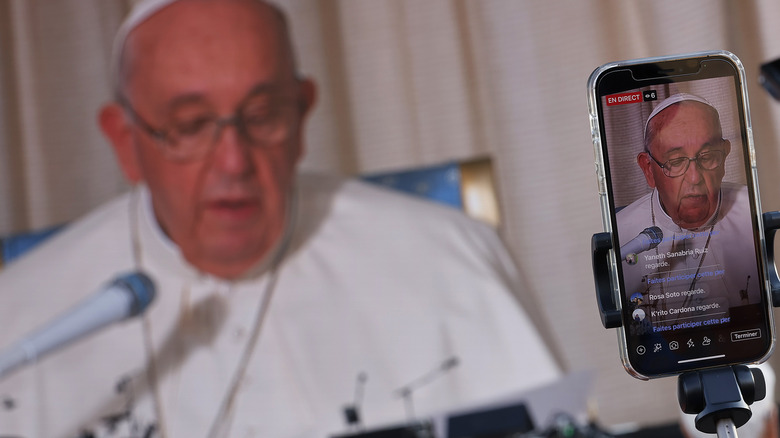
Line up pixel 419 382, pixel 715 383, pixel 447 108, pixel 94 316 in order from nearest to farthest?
pixel 715 383 → pixel 94 316 → pixel 419 382 → pixel 447 108

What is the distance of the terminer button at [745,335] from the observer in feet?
1.37

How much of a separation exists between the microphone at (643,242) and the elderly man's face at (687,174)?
0.01m

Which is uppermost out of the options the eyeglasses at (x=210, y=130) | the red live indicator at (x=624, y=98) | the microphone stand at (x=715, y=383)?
Answer: the eyeglasses at (x=210, y=130)

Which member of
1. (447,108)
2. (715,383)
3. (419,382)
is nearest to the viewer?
(715,383)

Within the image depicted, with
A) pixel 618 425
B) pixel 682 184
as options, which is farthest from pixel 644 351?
pixel 618 425

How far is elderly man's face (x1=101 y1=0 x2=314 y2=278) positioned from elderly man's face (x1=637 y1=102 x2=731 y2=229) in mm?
1296

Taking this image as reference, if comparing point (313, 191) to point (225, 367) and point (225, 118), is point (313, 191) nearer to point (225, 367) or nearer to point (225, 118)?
point (225, 118)

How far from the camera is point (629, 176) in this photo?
421 millimetres

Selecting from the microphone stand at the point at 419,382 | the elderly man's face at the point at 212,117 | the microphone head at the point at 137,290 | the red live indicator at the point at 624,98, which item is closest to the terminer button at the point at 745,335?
the red live indicator at the point at 624,98

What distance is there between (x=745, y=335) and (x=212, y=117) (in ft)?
4.54

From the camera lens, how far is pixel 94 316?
137 centimetres

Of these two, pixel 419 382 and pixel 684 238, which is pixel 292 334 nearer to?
pixel 419 382

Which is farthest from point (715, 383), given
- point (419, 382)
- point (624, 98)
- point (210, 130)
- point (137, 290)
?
point (210, 130)

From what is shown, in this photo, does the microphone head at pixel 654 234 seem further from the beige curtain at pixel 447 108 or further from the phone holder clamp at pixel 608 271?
the beige curtain at pixel 447 108
